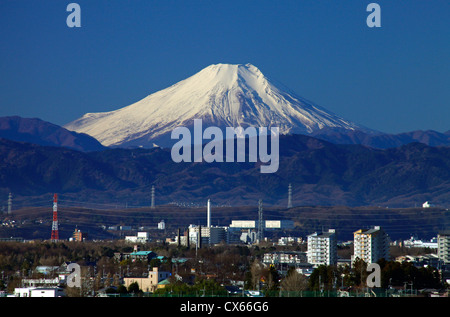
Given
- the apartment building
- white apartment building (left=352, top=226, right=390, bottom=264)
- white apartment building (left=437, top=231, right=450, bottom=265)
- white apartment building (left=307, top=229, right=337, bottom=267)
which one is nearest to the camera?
the apartment building

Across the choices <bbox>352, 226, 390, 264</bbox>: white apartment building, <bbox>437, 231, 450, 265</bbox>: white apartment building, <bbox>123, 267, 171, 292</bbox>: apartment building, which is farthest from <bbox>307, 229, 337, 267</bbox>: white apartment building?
<bbox>123, 267, 171, 292</bbox>: apartment building

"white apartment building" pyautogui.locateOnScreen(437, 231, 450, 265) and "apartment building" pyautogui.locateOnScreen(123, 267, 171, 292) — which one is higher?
"white apartment building" pyautogui.locateOnScreen(437, 231, 450, 265)

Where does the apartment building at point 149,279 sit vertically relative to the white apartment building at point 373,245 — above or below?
below

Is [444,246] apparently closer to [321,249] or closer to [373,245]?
[321,249]

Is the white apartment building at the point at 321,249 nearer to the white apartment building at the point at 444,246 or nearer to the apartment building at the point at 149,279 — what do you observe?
the white apartment building at the point at 444,246

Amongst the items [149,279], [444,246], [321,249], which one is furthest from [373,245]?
[149,279]

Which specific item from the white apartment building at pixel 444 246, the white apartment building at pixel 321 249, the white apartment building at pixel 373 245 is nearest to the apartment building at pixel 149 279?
the white apartment building at pixel 373 245

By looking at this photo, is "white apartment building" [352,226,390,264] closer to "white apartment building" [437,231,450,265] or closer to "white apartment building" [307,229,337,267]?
"white apartment building" [307,229,337,267]
